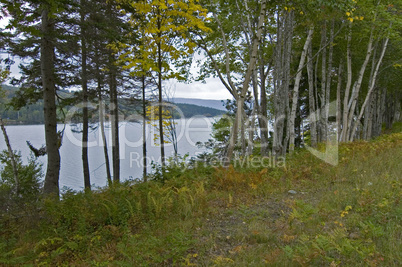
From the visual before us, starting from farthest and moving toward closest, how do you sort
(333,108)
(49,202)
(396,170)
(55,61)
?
(333,108)
(55,61)
(396,170)
(49,202)

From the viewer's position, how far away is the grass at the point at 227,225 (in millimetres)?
3260

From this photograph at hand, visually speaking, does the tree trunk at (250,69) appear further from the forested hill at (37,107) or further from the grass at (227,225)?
the forested hill at (37,107)

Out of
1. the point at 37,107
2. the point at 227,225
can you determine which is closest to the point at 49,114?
the point at 227,225

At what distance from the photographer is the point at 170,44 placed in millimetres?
8211

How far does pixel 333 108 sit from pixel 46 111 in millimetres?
20514

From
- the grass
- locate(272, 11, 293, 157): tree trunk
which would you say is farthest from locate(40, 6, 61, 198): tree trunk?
locate(272, 11, 293, 157): tree trunk

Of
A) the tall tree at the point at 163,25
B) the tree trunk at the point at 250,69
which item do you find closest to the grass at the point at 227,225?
the tree trunk at the point at 250,69

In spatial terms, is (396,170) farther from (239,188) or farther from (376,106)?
(376,106)

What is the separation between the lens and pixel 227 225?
4562 millimetres

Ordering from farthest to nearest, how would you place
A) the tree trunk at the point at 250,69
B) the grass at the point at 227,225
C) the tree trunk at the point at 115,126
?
the tree trunk at the point at 115,126, the tree trunk at the point at 250,69, the grass at the point at 227,225

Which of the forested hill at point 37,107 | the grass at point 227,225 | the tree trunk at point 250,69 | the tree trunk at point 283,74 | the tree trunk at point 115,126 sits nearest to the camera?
the grass at point 227,225

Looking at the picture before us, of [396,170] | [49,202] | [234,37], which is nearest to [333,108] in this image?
[234,37]

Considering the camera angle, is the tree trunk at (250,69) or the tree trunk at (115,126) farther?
the tree trunk at (115,126)

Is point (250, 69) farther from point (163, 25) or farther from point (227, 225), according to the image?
point (227, 225)
